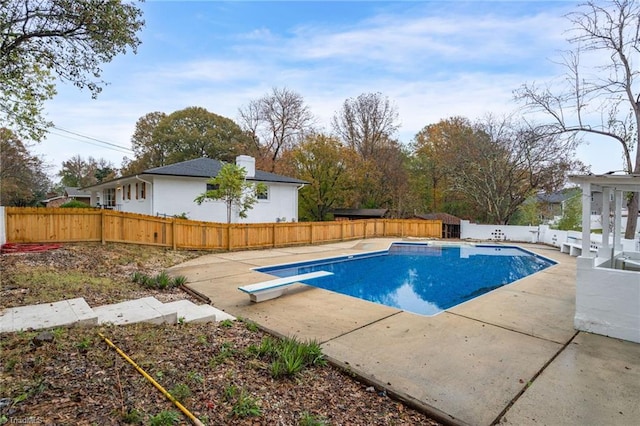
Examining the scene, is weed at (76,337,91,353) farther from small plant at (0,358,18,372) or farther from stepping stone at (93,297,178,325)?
stepping stone at (93,297,178,325)

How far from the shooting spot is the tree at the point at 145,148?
3438cm

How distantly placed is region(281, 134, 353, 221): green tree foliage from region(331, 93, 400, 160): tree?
4.22 meters

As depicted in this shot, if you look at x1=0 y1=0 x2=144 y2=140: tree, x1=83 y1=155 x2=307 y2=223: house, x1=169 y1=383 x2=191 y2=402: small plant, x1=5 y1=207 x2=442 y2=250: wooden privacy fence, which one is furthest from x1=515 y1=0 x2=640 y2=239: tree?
x1=169 y1=383 x2=191 y2=402: small plant

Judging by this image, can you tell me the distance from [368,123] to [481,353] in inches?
1034

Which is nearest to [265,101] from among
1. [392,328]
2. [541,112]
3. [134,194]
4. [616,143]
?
[134,194]

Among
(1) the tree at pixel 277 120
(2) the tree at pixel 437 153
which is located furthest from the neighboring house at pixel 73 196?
(2) the tree at pixel 437 153

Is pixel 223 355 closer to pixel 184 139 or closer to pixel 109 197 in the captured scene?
pixel 109 197

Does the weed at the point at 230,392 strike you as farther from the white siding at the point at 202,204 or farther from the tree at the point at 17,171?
the tree at the point at 17,171

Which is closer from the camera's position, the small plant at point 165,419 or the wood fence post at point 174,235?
the small plant at point 165,419

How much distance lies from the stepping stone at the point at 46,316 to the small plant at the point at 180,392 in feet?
6.48

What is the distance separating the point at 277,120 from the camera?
29422 millimetres

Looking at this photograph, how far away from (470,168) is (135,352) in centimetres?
2129

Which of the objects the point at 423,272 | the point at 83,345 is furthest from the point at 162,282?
the point at 423,272

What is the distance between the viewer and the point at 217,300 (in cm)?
603
